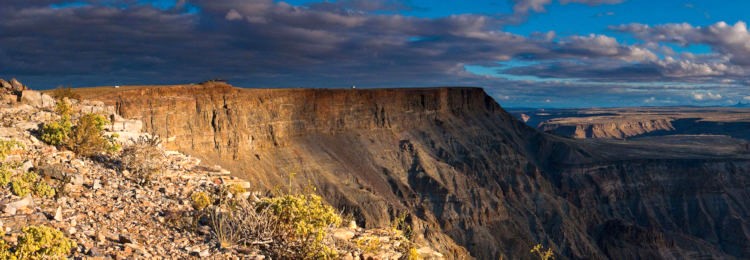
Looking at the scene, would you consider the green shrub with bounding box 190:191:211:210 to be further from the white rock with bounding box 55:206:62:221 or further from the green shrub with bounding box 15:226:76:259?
the green shrub with bounding box 15:226:76:259

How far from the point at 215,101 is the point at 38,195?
61.4 metres

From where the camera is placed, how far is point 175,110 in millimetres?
67688

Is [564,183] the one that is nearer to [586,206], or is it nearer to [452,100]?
[586,206]

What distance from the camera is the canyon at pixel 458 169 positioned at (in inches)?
2798

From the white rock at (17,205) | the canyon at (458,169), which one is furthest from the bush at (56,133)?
the canyon at (458,169)

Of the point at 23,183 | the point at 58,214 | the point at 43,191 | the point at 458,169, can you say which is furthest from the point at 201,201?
the point at 458,169

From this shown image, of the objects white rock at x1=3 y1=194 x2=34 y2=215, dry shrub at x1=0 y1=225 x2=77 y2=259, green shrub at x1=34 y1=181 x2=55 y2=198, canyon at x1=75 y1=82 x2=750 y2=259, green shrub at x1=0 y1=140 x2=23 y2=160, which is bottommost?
canyon at x1=75 y1=82 x2=750 y2=259

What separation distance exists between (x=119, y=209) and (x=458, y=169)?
8408 centimetres

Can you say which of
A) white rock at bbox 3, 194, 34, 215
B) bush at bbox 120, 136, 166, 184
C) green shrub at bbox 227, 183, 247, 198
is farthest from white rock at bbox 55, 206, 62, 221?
green shrub at bbox 227, 183, 247, 198

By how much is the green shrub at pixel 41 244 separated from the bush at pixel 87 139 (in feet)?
23.9

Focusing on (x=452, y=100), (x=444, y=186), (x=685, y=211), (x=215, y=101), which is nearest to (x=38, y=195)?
(x=215, y=101)

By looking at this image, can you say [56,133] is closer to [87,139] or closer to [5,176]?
[87,139]

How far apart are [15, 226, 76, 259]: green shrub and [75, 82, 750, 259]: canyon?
124 feet

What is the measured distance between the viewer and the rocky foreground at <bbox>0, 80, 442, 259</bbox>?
11664 millimetres
